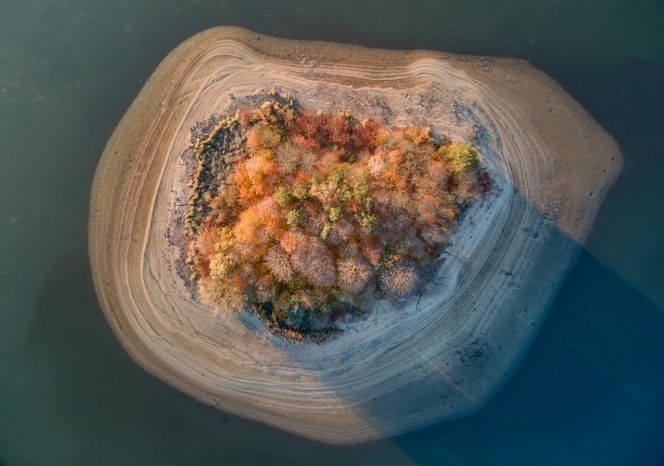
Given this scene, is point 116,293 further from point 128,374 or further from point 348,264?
point 348,264

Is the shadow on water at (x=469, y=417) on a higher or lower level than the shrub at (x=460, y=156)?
lower

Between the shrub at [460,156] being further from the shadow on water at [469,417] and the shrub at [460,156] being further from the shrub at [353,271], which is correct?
the shadow on water at [469,417]

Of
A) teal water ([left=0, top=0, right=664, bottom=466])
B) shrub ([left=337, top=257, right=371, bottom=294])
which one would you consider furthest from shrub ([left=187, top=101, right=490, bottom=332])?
teal water ([left=0, top=0, right=664, bottom=466])

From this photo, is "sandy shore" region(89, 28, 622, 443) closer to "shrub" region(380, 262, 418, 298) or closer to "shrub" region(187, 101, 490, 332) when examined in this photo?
"shrub" region(187, 101, 490, 332)

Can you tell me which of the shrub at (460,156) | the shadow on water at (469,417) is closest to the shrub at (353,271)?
the shrub at (460,156)

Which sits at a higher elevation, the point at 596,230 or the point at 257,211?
the point at 596,230

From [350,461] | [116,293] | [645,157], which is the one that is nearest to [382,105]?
[645,157]

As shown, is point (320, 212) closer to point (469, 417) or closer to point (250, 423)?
point (250, 423)
